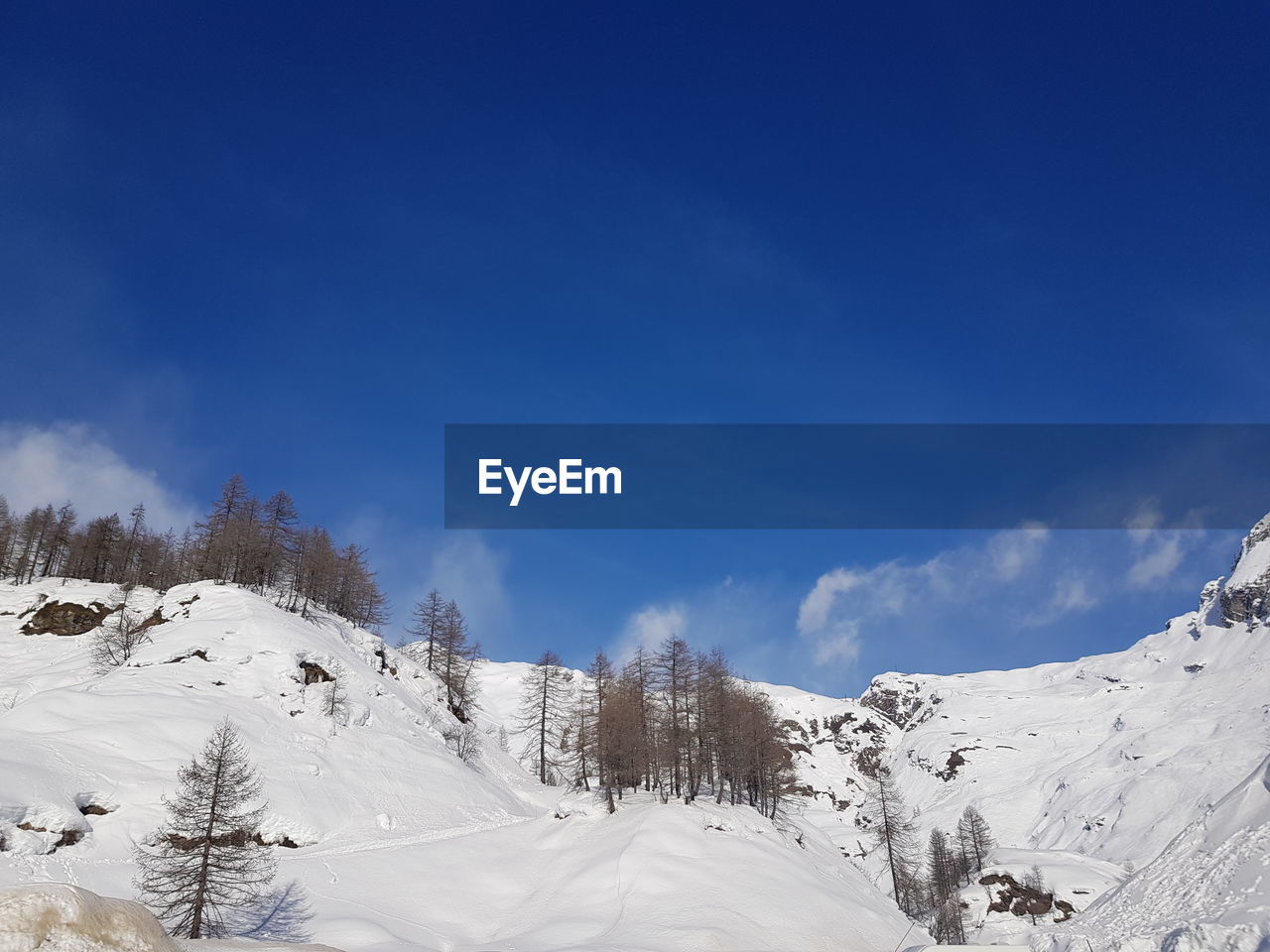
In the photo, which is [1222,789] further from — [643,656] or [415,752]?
[415,752]

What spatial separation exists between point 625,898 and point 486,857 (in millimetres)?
9610

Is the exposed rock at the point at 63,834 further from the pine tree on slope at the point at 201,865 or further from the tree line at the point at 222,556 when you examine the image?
the tree line at the point at 222,556

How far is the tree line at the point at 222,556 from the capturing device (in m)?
71.9

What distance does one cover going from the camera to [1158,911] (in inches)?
763

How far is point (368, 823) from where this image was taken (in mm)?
40875

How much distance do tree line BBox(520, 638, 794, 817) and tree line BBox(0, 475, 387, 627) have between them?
31.9 m

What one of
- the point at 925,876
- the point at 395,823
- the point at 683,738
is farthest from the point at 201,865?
the point at 925,876

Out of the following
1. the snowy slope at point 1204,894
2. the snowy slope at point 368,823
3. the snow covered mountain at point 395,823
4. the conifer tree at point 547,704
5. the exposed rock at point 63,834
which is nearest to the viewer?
the snowy slope at point 1204,894

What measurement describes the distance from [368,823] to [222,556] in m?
43.0

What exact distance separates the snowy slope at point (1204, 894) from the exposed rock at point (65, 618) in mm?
69386

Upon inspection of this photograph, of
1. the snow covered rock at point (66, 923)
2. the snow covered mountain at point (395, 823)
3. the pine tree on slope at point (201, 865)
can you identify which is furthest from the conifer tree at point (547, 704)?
the snow covered rock at point (66, 923)

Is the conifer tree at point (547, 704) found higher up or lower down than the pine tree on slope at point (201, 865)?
higher up

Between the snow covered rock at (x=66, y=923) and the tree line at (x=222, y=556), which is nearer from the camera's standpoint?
the snow covered rock at (x=66, y=923)

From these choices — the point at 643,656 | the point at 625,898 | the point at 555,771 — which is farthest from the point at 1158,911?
the point at 555,771
